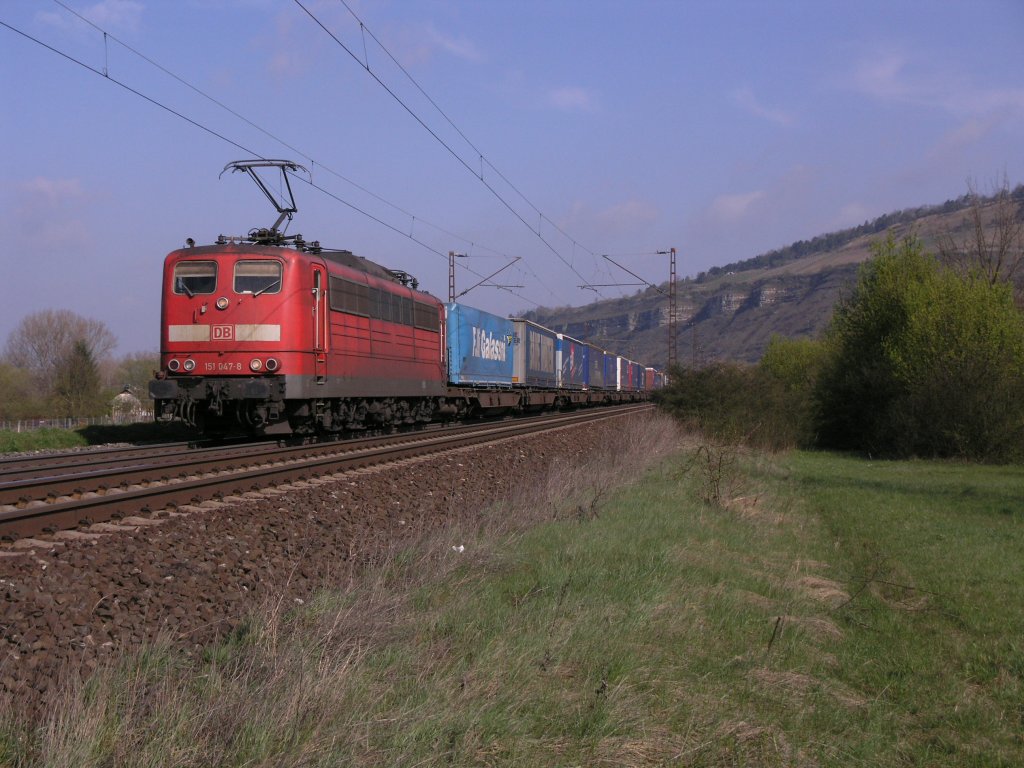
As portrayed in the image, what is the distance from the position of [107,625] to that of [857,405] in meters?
35.6

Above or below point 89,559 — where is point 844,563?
below

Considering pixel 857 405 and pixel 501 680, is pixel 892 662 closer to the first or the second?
pixel 501 680

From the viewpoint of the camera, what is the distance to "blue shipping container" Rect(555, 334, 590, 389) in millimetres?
42344

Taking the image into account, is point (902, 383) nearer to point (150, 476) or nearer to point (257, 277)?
point (257, 277)

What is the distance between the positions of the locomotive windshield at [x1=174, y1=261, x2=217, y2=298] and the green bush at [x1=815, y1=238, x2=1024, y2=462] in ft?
79.5

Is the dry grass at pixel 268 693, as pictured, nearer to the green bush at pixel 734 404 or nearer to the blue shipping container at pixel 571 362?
the green bush at pixel 734 404

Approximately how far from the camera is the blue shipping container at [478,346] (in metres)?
27.3

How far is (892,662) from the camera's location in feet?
22.0

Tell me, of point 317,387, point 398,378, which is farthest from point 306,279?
point 398,378

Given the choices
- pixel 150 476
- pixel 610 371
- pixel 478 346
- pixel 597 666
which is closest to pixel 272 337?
pixel 150 476

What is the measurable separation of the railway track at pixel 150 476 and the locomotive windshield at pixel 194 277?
294 cm

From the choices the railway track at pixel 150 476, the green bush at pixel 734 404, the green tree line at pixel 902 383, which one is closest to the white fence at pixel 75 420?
the green bush at pixel 734 404

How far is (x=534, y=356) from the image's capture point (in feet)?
123

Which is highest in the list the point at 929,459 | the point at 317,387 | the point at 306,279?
the point at 306,279
